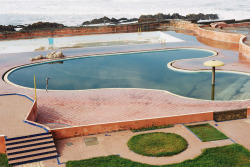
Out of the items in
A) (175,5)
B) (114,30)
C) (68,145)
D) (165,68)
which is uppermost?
(175,5)

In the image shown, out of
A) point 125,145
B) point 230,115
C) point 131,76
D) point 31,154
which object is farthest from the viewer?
point 131,76

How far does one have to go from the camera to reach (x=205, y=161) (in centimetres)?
942

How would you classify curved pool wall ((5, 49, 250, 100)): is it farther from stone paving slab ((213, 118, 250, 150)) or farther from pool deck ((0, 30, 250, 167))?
stone paving slab ((213, 118, 250, 150))

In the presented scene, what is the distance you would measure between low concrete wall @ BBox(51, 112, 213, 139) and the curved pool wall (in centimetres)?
344

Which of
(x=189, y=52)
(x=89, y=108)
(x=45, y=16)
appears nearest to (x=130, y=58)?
(x=189, y=52)

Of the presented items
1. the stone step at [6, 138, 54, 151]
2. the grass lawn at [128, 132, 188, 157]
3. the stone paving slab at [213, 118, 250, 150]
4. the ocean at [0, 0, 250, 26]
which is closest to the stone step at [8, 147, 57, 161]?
the stone step at [6, 138, 54, 151]

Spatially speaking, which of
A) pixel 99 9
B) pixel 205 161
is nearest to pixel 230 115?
pixel 205 161

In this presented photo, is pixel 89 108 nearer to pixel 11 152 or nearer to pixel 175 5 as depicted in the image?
pixel 11 152

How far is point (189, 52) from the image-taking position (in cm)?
2666

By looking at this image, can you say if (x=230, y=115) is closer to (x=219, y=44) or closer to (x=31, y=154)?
(x=31, y=154)

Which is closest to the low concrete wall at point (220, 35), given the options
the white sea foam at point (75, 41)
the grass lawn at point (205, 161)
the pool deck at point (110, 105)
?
the white sea foam at point (75, 41)

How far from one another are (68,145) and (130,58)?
15232 millimetres

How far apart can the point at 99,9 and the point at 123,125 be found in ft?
257

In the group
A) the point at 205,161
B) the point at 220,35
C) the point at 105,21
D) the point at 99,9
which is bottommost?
the point at 205,161
